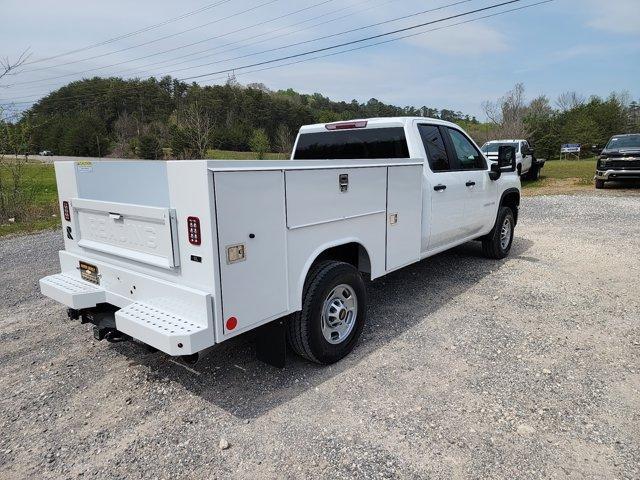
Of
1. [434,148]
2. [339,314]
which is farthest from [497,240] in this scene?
[339,314]

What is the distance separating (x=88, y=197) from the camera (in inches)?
153

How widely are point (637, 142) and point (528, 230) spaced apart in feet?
32.3

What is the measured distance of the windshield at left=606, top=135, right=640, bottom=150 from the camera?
52.4 ft

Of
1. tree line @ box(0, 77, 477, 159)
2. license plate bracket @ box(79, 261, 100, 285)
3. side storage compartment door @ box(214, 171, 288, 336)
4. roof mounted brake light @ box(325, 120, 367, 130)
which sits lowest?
license plate bracket @ box(79, 261, 100, 285)

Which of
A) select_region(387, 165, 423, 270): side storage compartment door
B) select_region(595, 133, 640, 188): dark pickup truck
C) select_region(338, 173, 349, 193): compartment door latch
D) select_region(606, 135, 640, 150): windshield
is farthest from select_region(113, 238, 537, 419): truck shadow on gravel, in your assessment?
select_region(606, 135, 640, 150): windshield

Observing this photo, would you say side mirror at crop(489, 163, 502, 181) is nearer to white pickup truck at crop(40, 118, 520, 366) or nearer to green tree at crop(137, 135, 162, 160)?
white pickup truck at crop(40, 118, 520, 366)

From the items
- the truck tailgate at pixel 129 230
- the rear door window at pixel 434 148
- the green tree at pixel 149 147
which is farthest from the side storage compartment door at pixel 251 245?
the green tree at pixel 149 147

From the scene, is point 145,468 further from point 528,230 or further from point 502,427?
point 528,230

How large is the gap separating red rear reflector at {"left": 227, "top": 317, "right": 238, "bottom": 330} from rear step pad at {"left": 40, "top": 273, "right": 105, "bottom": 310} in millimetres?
1329

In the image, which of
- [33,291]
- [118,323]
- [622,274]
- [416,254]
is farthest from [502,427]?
[33,291]

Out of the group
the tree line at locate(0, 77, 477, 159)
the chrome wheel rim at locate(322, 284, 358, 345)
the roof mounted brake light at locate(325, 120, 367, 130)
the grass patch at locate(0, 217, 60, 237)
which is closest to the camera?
the chrome wheel rim at locate(322, 284, 358, 345)

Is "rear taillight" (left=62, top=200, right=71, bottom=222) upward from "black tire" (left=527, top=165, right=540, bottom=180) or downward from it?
upward

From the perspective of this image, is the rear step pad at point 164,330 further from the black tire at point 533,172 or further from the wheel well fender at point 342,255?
the black tire at point 533,172

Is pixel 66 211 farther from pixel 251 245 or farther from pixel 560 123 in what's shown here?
pixel 560 123
